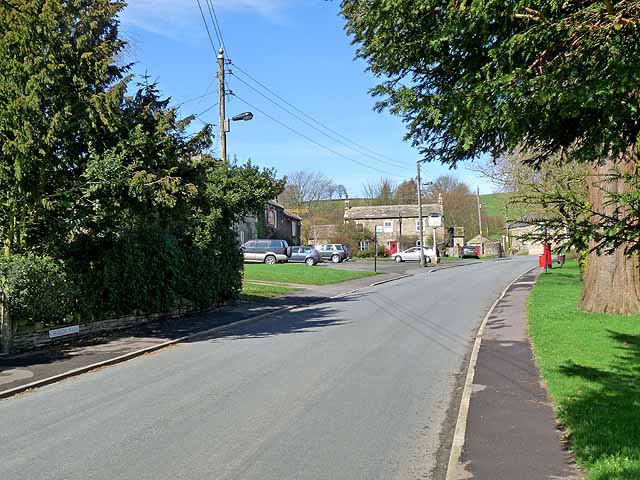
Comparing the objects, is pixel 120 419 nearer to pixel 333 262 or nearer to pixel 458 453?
pixel 458 453

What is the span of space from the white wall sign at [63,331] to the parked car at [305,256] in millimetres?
36485

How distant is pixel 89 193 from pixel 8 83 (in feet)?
7.95

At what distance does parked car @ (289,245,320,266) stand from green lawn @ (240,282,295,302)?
20.2 m

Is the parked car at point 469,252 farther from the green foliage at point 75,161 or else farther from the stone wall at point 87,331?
the green foliage at point 75,161

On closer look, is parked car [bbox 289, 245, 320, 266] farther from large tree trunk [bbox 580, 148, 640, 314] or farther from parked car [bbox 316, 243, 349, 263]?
large tree trunk [bbox 580, 148, 640, 314]

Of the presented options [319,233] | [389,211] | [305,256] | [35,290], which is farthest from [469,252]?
[35,290]

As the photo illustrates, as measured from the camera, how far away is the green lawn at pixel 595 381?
5293 mm

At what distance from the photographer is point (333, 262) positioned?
2253 inches

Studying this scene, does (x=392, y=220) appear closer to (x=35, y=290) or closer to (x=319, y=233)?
(x=319, y=233)

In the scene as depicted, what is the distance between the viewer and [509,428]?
6.56 m

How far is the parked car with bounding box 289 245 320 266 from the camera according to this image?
50.2 m

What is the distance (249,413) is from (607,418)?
3940mm

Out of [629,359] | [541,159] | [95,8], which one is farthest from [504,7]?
[95,8]

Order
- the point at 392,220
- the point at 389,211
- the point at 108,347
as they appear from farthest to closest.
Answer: the point at 389,211
the point at 392,220
the point at 108,347
